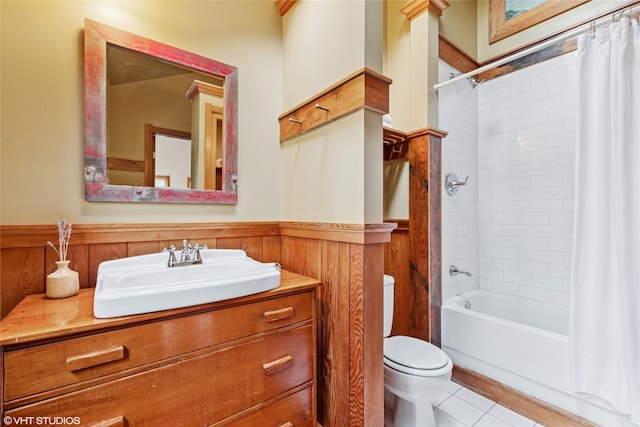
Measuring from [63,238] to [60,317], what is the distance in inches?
16.9

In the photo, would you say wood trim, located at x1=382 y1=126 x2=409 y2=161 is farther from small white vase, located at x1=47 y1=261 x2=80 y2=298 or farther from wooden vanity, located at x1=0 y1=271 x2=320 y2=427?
small white vase, located at x1=47 y1=261 x2=80 y2=298

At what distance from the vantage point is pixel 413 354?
154cm

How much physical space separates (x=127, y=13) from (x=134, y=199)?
2.90 feet

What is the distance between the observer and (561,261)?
2.14m

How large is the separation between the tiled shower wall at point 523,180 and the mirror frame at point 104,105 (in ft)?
5.95

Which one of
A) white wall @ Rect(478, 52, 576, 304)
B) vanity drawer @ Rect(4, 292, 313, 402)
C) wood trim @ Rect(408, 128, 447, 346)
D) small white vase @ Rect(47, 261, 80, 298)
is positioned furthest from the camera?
white wall @ Rect(478, 52, 576, 304)

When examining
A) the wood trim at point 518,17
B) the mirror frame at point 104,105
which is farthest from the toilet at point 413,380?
the wood trim at point 518,17

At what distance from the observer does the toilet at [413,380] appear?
138cm

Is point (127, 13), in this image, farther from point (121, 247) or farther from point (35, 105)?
point (121, 247)

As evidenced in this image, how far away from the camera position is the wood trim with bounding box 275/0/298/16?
1719 mm

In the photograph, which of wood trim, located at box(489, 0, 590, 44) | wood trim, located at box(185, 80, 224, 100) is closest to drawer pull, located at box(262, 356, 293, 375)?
wood trim, located at box(185, 80, 224, 100)

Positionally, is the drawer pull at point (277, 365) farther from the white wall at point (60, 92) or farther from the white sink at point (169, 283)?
the white wall at point (60, 92)

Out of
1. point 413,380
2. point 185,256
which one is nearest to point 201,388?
point 185,256

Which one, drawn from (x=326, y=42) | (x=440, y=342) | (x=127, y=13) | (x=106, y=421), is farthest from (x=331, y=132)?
(x=440, y=342)
